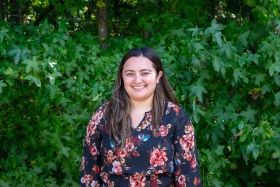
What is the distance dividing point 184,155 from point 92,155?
505mm

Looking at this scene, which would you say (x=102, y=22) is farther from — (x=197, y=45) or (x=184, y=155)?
(x=184, y=155)

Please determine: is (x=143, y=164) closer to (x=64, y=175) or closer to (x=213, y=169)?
(x=213, y=169)

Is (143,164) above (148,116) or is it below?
below

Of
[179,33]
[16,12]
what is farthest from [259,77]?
[16,12]

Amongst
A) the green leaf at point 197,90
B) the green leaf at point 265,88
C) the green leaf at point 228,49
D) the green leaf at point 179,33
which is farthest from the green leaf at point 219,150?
the green leaf at point 179,33

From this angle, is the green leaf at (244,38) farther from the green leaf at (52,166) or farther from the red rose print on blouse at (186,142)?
the green leaf at (52,166)

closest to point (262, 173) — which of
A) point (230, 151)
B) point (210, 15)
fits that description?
point (230, 151)

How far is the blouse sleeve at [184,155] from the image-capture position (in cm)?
286

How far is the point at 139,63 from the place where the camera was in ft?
9.46

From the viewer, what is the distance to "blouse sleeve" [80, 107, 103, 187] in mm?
2969

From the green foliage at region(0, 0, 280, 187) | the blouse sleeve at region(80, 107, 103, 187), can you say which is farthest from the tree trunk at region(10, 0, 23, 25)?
the blouse sleeve at region(80, 107, 103, 187)

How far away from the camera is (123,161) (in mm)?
2816

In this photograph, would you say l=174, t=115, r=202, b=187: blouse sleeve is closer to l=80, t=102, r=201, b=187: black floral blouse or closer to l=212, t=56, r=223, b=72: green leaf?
l=80, t=102, r=201, b=187: black floral blouse

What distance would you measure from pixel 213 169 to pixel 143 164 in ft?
3.89
